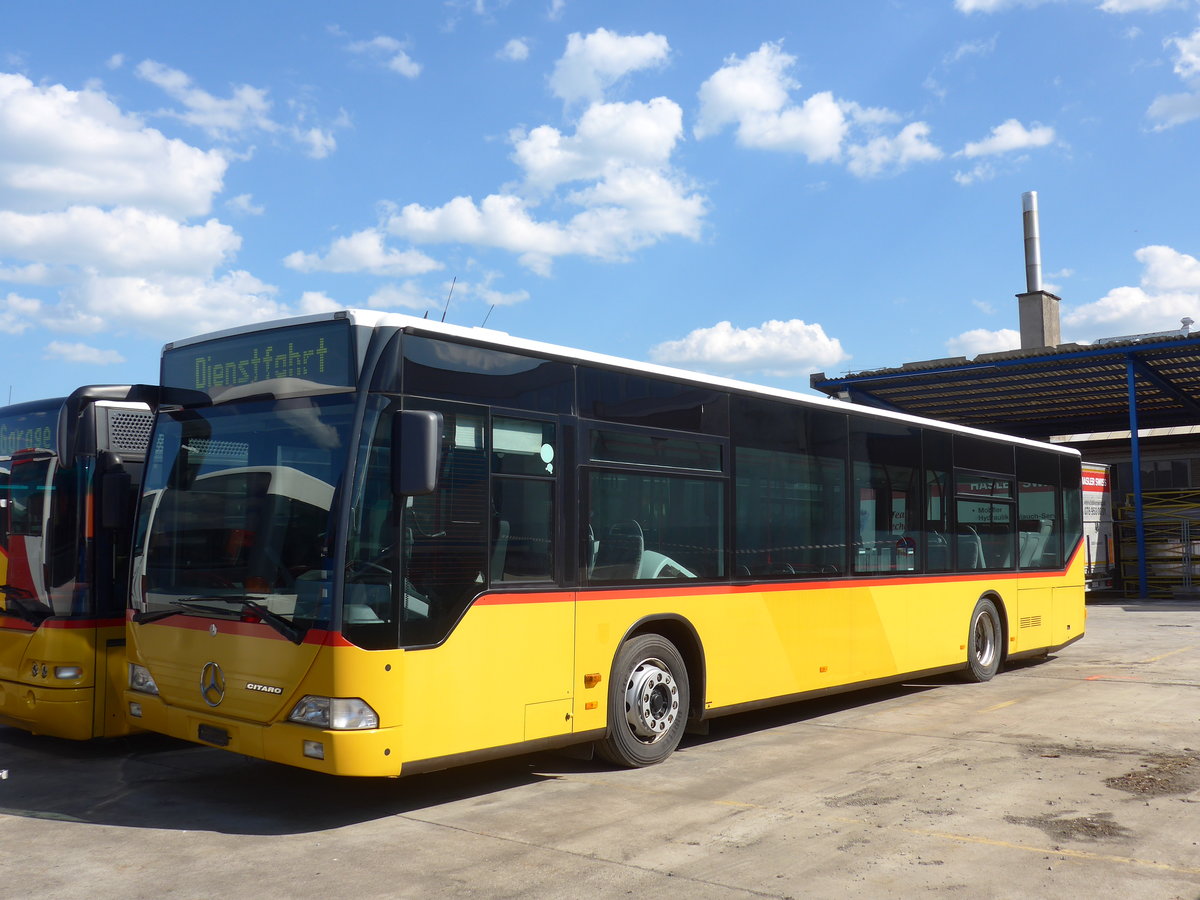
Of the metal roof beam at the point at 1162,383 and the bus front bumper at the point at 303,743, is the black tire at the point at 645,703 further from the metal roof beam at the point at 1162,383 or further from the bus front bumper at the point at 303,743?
the metal roof beam at the point at 1162,383

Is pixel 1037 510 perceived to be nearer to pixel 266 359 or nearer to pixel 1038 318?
pixel 266 359

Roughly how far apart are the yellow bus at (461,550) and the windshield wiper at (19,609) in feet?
3.86

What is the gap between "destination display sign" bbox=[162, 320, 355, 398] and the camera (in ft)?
20.2

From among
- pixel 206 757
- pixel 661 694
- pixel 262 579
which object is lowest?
pixel 206 757

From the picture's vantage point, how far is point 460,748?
6254mm

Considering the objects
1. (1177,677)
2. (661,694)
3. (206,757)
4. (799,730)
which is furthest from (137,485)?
(1177,677)

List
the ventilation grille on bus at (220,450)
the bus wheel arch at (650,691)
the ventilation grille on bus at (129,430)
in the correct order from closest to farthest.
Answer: the ventilation grille on bus at (220,450) < the bus wheel arch at (650,691) < the ventilation grille on bus at (129,430)

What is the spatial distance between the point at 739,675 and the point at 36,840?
4.91 metres

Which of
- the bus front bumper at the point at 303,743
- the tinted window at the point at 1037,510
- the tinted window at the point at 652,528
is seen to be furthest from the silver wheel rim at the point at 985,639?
the bus front bumper at the point at 303,743

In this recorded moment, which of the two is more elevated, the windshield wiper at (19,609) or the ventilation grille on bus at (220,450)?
the ventilation grille on bus at (220,450)

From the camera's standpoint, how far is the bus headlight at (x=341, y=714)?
5.77 meters

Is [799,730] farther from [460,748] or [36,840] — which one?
[36,840]

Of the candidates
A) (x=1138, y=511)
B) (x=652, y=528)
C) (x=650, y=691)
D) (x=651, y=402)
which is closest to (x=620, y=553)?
(x=652, y=528)

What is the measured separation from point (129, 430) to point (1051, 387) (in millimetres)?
26738
